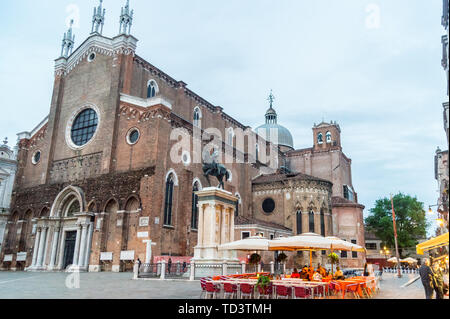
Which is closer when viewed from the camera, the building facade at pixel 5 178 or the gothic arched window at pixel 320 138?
the building facade at pixel 5 178

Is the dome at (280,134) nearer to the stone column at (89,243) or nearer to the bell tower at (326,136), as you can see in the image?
the bell tower at (326,136)

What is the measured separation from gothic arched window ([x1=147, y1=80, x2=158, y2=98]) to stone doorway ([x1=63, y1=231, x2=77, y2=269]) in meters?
13.2

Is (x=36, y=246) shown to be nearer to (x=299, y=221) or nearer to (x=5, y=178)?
(x=5, y=178)

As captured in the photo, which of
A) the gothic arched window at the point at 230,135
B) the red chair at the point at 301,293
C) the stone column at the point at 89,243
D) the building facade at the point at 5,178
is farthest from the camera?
the gothic arched window at the point at 230,135

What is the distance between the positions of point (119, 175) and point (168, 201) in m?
4.26

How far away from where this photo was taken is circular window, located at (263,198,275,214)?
37.8 meters

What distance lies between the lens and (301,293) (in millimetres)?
10180

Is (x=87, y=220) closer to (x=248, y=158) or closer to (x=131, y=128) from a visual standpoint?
(x=131, y=128)

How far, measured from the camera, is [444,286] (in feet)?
29.7

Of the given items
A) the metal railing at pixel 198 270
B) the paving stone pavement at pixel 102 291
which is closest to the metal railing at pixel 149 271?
the metal railing at pixel 198 270

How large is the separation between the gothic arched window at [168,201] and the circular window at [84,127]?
27.5 ft

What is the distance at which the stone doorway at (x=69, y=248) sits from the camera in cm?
2781
